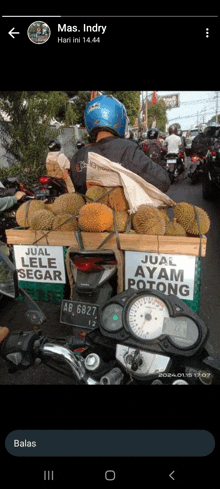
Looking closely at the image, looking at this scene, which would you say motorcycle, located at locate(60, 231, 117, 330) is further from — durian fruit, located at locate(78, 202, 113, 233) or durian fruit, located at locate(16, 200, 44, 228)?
durian fruit, located at locate(16, 200, 44, 228)

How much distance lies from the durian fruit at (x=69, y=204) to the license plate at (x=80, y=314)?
0.88 metres

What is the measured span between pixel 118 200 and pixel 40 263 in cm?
83

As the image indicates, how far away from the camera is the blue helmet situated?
8.04 ft

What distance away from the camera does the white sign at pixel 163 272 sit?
2.22 m

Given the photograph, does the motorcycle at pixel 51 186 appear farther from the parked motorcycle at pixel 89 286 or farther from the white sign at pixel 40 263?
the parked motorcycle at pixel 89 286

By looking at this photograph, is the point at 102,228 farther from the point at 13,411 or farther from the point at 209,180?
the point at 209,180
